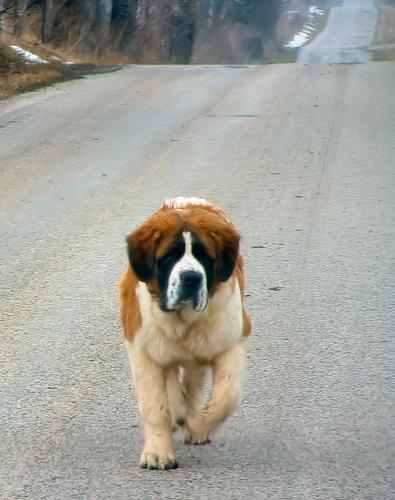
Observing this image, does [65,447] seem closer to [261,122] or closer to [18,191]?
[18,191]

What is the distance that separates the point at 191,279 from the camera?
5039mm

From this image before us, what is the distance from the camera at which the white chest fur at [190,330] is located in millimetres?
5316

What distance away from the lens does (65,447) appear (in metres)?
5.60

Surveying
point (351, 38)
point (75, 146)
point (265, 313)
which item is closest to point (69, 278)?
point (265, 313)

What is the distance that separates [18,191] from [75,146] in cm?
A: 277

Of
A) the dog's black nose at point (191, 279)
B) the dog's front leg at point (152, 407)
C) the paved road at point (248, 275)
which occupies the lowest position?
the paved road at point (248, 275)

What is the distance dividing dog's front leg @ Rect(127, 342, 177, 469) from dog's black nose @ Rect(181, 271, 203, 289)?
0.52m

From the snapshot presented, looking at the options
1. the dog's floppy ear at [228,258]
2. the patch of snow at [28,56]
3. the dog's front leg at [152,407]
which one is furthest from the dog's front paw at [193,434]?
the patch of snow at [28,56]

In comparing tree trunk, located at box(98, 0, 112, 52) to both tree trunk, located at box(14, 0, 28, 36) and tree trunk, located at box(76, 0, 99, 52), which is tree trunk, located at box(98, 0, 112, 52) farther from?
tree trunk, located at box(14, 0, 28, 36)

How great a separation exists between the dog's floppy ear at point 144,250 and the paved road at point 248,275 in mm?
852

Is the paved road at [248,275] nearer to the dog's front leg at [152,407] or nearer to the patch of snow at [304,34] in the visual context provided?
the dog's front leg at [152,407]

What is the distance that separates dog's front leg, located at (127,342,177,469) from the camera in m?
5.38

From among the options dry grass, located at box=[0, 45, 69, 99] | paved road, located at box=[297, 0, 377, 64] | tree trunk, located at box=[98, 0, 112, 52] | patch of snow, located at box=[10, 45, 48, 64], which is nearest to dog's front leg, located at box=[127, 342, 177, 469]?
dry grass, located at box=[0, 45, 69, 99]

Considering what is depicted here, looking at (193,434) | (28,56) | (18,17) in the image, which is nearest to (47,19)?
(18,17)
